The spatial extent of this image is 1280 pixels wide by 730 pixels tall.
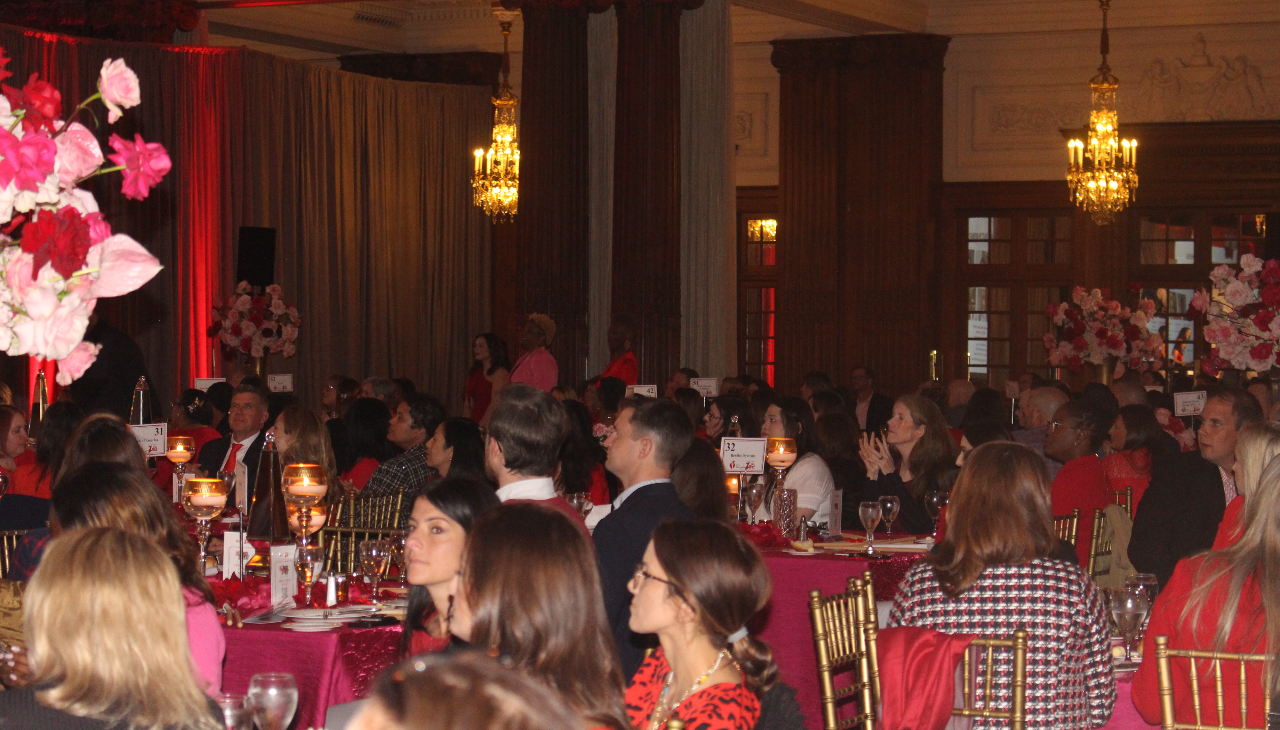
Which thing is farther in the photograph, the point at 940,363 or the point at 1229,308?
the point at 940,363

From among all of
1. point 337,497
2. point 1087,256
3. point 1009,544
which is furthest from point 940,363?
point 1009,544

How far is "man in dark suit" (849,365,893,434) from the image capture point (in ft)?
36.5

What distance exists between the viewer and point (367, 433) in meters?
7.14

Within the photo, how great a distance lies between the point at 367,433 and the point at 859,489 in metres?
2.39

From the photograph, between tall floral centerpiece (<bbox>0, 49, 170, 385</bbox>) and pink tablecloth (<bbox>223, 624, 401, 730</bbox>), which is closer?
tall floral centerpiece (<bbox>0, 49, 170, 385</bbox>)

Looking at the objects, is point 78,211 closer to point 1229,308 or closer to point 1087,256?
point 1229,308

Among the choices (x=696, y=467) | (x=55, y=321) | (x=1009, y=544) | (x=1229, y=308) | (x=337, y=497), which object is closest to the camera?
(x=55, y=321)

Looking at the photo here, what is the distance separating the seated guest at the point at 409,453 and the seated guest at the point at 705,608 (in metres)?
3.23

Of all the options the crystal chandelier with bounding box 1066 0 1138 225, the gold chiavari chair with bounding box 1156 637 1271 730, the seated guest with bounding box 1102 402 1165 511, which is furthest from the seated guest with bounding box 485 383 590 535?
the crystal chandelier with bounding box 1066 0 1138 225

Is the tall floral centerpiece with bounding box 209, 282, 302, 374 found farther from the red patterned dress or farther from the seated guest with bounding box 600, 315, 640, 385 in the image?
the red patterned dress

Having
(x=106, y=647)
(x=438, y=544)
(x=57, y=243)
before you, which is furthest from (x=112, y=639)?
(x=438, y=544)

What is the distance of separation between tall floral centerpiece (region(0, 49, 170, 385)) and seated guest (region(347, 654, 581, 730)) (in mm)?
1167

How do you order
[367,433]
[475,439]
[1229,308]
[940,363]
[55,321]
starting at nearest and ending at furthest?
[55,321] < [475,439] < [1229,308] < [367,433] < [940,363]

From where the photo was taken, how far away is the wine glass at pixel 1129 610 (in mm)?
3963
